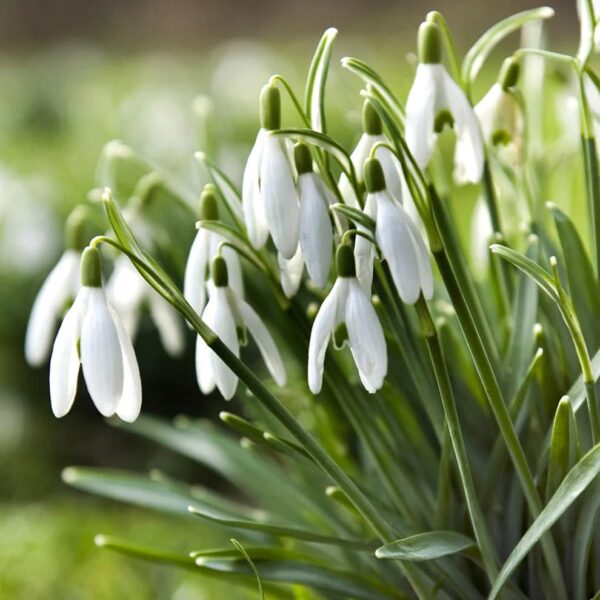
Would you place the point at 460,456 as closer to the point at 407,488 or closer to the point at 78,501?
the point at 407,488

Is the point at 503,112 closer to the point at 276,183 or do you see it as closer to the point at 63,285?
the point at 276,183

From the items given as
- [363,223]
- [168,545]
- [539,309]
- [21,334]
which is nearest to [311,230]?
[363,223]

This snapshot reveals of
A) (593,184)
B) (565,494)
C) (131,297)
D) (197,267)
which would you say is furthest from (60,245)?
(565,494)

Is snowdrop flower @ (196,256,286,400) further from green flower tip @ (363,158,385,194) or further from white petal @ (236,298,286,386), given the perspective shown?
green flower tip @ (363,158,385,194)

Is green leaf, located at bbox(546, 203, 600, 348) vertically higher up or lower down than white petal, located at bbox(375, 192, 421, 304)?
lower down

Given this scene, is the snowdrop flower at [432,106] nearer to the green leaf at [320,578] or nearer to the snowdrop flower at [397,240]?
the snowdrop flower at [397,240]

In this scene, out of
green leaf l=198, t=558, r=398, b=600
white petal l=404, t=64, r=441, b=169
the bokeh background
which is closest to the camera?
white petal l=404, t=64, r=441, b=169

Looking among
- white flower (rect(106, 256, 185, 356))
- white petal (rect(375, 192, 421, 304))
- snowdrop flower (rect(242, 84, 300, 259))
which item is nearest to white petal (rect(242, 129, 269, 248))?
snowdrop flower (rect(242, 84, 300, 259))
